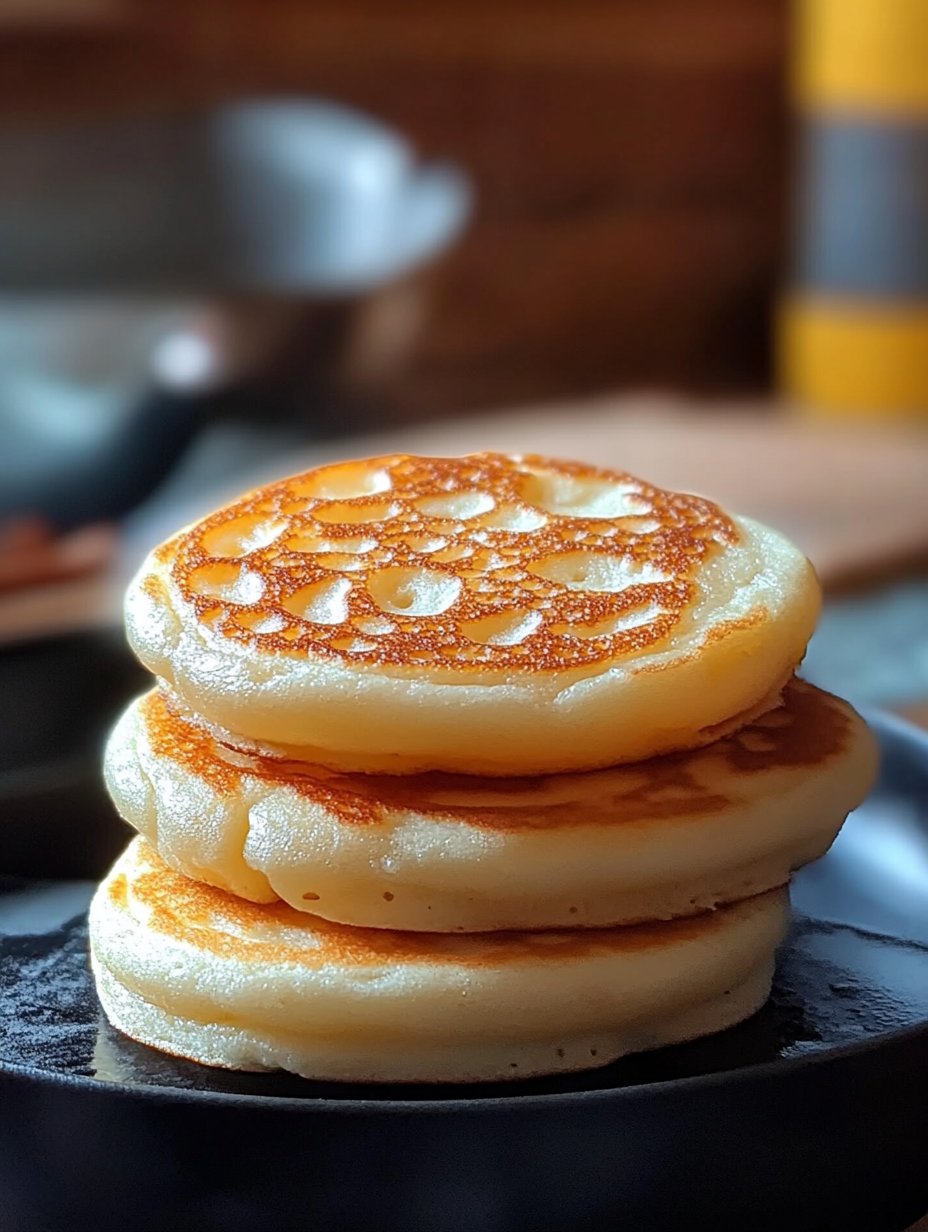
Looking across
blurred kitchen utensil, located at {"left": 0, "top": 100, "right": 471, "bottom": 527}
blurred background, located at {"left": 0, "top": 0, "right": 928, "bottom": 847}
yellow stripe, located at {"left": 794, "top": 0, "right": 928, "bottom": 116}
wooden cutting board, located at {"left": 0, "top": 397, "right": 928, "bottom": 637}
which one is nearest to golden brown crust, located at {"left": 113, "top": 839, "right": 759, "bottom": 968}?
blurred background, located at {"left": 0, "top": 0, "right": 928, "bottom": 847}

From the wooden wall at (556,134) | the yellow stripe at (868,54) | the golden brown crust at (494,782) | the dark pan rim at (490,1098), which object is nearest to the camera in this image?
the dark pan rim at (490,1098)

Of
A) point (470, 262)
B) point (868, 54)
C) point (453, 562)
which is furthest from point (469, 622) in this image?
point (470, 262)

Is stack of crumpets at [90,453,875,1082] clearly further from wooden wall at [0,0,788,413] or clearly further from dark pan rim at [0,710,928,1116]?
wooden wall at [0,0,788,413]

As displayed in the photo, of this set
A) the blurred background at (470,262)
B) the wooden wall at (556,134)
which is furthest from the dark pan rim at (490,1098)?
the wooden wall at (556,134)

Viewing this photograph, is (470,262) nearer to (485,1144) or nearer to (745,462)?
(745,462)

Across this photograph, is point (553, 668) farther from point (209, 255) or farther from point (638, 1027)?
point (209, 255)

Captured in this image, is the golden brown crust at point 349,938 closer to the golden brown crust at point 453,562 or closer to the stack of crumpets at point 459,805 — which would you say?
the stack of crumpets at point 459,805
